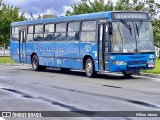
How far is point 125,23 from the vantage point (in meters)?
20.1

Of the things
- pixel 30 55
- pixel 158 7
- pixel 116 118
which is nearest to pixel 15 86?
pixel 116 118

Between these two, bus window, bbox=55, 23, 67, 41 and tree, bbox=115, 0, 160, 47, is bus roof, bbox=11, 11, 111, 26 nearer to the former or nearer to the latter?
bus window, bbox=55, 23, 67, 41

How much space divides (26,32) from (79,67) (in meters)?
7.65

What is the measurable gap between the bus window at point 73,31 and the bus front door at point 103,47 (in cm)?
234

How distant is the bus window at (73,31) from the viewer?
22.9 metres

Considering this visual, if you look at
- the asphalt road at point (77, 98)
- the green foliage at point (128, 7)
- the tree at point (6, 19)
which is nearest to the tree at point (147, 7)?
the green foliage at point (128, 7)

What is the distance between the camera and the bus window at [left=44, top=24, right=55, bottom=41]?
25.7m

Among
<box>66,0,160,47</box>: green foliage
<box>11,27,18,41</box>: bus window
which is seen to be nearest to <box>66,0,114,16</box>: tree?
<box>66,0,160,47</box>: green foliage

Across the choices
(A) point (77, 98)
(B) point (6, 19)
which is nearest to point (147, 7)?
(B) point (6, 19)

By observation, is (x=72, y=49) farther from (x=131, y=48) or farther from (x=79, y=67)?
(x=131, y=48)

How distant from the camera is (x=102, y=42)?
20.4m

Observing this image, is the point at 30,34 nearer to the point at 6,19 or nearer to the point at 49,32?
the point at 49,32

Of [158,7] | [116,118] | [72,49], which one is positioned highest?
[158,7]

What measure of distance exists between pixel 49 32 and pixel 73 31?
10.2 ft
